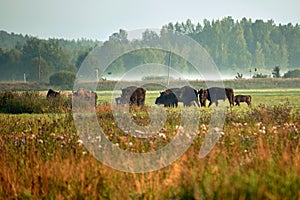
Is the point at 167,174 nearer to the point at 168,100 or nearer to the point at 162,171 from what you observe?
the point at 162,171

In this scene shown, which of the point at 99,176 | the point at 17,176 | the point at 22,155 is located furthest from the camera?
the point at 22,155

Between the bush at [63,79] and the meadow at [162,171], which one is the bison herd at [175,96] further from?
the bush at [63,79]

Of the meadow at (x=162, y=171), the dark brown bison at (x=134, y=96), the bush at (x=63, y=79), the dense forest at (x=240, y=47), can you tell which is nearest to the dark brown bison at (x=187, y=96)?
the dark brown bison at (x=134, y=96)

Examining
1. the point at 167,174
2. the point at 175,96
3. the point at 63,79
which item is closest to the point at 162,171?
the point at 167,174

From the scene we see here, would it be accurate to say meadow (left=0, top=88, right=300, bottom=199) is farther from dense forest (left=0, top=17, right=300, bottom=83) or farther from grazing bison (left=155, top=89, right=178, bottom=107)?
dense forest (left=0, top=17, right=300, bottom=83)

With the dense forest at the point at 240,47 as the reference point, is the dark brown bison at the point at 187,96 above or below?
below

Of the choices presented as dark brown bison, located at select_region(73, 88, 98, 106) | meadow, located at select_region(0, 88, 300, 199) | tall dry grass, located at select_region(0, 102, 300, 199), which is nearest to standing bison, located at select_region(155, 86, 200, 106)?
dark brown bison, located at select_region(73, 88, 98, 106)

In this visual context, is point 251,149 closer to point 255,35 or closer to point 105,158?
point 105,158

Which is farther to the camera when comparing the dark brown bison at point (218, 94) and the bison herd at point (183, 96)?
the dark brown bison at point (218, 94)

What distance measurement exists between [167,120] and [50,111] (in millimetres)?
10503

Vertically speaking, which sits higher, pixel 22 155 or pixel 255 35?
pixel 255 35

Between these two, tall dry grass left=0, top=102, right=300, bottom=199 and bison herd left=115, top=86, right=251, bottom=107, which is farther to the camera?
bison herd left=115, top=86, right=251, bottom=107

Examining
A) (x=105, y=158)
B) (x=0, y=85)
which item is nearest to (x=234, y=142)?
(x=105, y=158)

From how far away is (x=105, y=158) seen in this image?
1166cm
